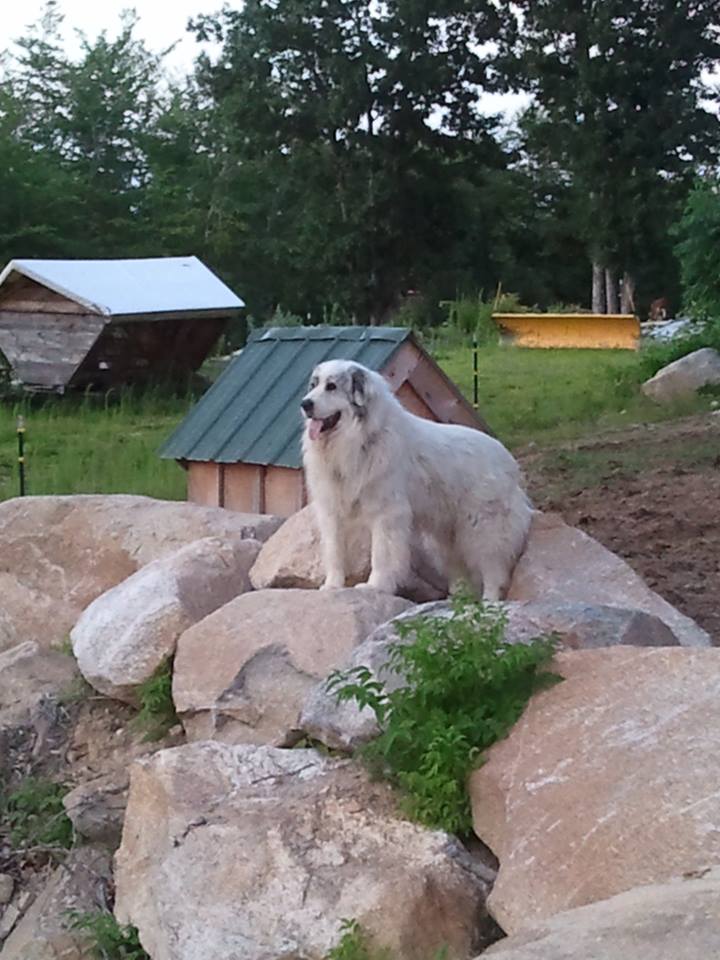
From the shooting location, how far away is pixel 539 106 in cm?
3256

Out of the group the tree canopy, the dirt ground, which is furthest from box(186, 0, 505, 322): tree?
the dirt ground

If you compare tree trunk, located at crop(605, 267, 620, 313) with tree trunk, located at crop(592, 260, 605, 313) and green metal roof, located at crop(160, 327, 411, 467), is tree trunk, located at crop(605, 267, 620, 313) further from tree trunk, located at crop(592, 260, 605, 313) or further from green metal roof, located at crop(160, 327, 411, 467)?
green metal roof, located at crop(160, 327, 411, 467)

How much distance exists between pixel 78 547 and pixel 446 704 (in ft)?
10.4

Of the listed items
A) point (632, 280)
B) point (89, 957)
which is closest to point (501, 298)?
point (632, 280)

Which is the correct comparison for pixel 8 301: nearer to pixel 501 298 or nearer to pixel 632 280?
pixel 501 298

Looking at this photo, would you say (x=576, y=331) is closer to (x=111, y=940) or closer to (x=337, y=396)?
(x=337, y=396)

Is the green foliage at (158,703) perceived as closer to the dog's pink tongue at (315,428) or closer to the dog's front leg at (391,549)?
the dog's front leg at (391,549)

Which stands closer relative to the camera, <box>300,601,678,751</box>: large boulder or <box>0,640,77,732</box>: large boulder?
<box>300,601,678,751</box>: large boulder

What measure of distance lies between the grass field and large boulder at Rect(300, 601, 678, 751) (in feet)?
16.0

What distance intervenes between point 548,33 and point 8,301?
1985 centimetres

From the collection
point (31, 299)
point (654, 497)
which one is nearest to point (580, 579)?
point (654, 497)

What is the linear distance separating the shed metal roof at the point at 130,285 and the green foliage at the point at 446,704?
450 inches

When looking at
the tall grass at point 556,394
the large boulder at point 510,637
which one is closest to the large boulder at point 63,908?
the large boulder at point 510,637

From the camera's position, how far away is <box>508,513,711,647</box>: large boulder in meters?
5.22
